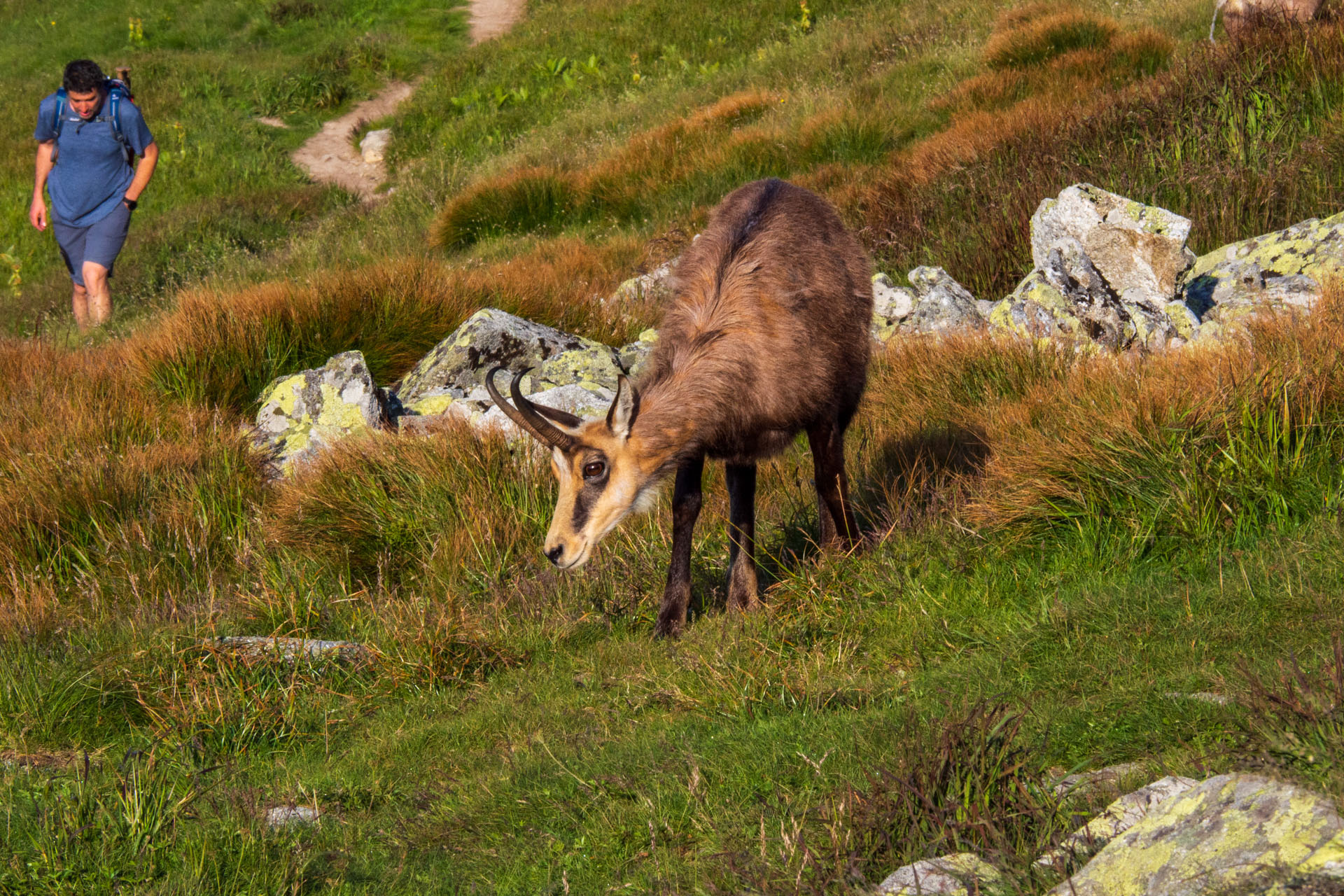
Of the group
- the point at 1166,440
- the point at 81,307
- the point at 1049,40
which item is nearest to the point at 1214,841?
the point at 1166,440

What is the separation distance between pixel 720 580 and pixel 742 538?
0.65 metres

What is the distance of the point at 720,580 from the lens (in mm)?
6871

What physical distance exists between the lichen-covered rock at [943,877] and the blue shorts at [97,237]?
41.1 ft

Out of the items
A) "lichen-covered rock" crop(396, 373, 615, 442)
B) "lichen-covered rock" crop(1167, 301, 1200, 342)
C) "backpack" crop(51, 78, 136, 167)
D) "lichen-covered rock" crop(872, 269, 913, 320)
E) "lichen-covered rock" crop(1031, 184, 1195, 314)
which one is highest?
Answer: "backpack" crop(51, 78, 136, 167)

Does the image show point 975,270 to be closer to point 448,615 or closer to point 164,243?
point 448,615

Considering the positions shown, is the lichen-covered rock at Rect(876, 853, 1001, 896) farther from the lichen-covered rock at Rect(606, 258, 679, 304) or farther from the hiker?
the hiker

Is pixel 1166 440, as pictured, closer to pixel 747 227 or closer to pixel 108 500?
pixel 747 227

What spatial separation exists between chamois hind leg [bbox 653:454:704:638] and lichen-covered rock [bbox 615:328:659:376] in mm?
3935

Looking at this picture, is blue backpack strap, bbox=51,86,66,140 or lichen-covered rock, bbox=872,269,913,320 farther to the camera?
blue backpack strap, bbox=51,86,66,140

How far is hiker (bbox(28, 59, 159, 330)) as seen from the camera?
42.5 feet

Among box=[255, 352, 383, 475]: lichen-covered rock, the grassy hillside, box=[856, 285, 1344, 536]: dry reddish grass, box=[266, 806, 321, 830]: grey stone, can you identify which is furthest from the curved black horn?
box=[255, 352, 383, 475]: lichen-covered rock

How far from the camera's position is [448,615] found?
20.0ft

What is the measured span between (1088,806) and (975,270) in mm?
8547

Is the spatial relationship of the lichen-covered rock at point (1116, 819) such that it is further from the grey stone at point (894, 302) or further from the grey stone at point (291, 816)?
the grey stone at point (894, 302)
